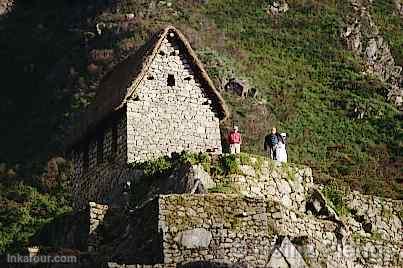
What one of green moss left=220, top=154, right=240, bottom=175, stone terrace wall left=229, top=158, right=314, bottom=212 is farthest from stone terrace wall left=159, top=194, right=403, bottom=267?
green moss left=220, top=154, right=240, bottom=175

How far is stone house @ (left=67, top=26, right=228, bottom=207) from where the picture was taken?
2823 cm

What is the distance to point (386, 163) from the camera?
51875 mm

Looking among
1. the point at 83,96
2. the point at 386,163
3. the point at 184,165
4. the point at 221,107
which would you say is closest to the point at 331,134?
the point at 386,163

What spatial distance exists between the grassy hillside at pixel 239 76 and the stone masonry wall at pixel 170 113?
1371cm

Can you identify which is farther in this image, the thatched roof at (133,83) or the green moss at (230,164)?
the thatched roof at (133,83)

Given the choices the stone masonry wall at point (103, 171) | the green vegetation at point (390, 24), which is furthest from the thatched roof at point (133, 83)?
the green vegetation at point (390, 24)

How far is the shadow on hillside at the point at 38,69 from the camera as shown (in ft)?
189

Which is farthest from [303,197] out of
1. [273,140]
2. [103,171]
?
[103,171]

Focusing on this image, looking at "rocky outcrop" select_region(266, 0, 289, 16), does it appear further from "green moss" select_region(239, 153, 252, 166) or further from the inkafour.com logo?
the inkafour.com logo

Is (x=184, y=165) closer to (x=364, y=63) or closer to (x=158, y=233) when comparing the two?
(x=158, y=233)

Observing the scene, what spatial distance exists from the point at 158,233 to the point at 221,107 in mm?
7620

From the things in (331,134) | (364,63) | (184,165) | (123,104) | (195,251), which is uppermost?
(364,63)

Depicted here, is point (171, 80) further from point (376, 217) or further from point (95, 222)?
point (376, 217)

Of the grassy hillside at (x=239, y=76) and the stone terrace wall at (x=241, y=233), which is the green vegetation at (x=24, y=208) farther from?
the stone terrace wall at (x=241, y=233)
